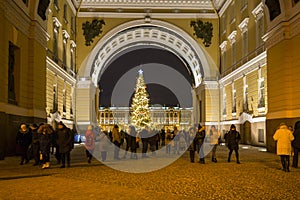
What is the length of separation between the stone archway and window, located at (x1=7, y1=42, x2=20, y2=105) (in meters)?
22.1

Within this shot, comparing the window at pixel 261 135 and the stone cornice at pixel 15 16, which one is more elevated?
the stone cornice at pixel 15 16

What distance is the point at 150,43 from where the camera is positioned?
164 feet

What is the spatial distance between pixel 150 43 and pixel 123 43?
3.36 m

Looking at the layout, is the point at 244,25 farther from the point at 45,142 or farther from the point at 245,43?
the point at 45,142

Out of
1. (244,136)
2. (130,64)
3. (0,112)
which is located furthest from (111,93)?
(0,112)

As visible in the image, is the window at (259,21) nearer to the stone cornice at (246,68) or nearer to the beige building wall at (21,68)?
the stone cornice at (246,68)

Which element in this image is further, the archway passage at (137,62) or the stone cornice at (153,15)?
the archway passage at (137,62)

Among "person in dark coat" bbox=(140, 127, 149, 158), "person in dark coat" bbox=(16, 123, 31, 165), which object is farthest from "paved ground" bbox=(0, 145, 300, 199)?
"person in dark coat" bbox=(140, 127, 149, 158)

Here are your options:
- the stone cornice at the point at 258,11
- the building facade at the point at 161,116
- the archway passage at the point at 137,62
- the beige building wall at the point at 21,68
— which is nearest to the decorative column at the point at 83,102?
the archway passage at the point at 137,62

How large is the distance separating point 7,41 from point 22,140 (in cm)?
428

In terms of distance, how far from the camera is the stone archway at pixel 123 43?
1678 inches

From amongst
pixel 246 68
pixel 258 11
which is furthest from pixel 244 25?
pixel 258 11

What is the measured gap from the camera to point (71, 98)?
41.1 metres

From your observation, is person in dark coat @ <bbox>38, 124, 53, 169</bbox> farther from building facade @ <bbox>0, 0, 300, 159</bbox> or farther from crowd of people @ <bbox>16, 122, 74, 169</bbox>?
building facade @ <bbox>0, 0, 300, 159</bbox>
